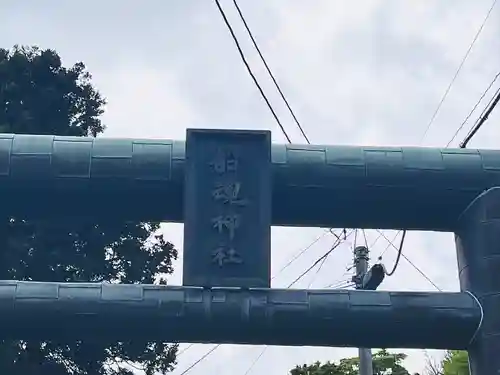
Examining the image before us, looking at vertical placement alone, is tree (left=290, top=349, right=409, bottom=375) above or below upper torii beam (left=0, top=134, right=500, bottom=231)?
above

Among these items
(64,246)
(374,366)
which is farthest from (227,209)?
(374,366)

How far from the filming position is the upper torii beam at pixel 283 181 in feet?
20.8

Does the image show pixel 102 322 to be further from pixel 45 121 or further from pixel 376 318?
pixel 45 121

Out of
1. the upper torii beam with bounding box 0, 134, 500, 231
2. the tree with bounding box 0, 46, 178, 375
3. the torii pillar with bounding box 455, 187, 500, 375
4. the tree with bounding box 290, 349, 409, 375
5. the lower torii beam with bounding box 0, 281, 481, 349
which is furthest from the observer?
the tree with bounding box 290, 349, 409, 375

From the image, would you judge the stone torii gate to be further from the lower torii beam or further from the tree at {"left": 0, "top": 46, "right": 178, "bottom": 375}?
the tree at {"left": 0, "top": 46, "right": 178, "bottom": 375}

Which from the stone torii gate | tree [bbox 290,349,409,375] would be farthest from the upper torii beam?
tree [bbox 290,349,409,375]

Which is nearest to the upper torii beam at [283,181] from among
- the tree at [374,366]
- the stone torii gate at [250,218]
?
the stone torii gate at [250,218]

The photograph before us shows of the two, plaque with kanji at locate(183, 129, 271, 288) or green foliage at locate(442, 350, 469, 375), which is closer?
plaque with kanji at locate(183, 129, 271, 288)

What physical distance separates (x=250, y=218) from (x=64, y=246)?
6171 millimetres

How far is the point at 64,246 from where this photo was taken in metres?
11.8

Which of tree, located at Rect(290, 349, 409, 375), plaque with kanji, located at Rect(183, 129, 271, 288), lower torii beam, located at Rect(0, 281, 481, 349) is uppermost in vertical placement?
tree, located at Rect(290, 349, 409, 375)

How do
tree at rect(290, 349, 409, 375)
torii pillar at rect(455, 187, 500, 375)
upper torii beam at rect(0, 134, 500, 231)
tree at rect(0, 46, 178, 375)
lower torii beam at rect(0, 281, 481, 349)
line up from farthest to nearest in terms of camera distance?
tree at rect(290, 349, 409, 375)
tree at rect(0, 46, 178, 375)
upper torii beam at rect(0, 134, 500, 231)
torii pillar at rect(455, 187, 500, 375)
lower torii beam at rect(0, 281, 481, 349)

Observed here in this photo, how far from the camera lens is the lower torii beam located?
6.00 metres

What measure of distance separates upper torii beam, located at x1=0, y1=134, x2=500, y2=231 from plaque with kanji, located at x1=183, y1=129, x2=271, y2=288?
0.14 meters
